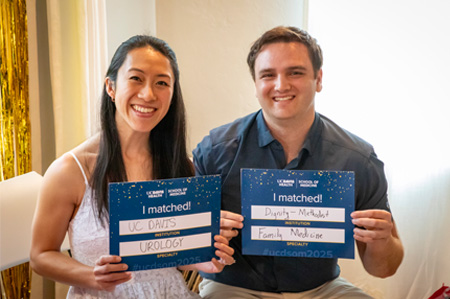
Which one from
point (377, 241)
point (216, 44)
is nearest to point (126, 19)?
point (216, 44)

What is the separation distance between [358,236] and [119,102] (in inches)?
36.7

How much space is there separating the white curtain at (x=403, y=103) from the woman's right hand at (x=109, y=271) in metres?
1.61

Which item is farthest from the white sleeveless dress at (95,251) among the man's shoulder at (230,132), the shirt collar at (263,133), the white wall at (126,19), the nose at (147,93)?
the white wall at (126,19)

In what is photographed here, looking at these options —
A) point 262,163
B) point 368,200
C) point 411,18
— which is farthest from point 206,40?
point 368,200

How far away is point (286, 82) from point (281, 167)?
12.7 inches

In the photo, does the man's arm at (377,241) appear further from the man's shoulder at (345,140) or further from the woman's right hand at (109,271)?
the woman's right hand at (109,271)

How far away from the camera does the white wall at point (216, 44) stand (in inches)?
119

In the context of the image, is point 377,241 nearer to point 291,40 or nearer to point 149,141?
point 291,40

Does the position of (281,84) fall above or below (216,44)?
below

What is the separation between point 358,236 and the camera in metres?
1.56

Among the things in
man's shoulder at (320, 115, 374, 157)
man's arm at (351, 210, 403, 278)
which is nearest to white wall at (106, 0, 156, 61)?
man's shoulder at (320, 115, 374, 157)

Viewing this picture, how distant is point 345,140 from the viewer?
6.00ft

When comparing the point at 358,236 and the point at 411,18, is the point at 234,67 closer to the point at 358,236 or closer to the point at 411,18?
the point at 411,18

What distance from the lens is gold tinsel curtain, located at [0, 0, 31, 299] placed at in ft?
7.13
